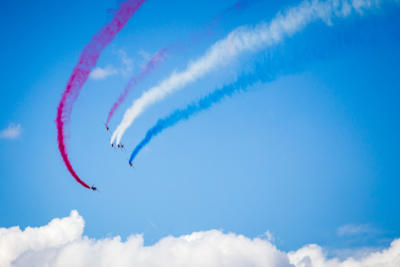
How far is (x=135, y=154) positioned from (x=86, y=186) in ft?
24.4

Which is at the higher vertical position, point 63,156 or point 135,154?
point 135,154

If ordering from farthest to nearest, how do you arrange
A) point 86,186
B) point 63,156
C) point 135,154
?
point 86,186
point 135,154
point 63,156

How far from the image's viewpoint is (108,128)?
26656mm

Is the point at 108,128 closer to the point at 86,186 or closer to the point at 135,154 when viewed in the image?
the point at 135,154

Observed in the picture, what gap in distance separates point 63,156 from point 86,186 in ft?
27.8

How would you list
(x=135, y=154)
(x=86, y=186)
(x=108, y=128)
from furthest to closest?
(x=86, y=186)
(x=135, y=154)
(x=108, y=128)

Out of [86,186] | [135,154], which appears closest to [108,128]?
[135,154]

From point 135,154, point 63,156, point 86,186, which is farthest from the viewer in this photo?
point 86,186

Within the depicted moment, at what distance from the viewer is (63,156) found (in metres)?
24.3

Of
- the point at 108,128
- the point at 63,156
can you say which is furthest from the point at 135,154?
the point at 63,156

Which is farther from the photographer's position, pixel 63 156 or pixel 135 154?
pixel 135 154

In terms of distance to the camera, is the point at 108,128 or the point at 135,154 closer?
the point at 108,128

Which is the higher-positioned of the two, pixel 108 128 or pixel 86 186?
pixel 108 128

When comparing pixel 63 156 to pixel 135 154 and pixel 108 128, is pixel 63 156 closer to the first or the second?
pixel 108 128
